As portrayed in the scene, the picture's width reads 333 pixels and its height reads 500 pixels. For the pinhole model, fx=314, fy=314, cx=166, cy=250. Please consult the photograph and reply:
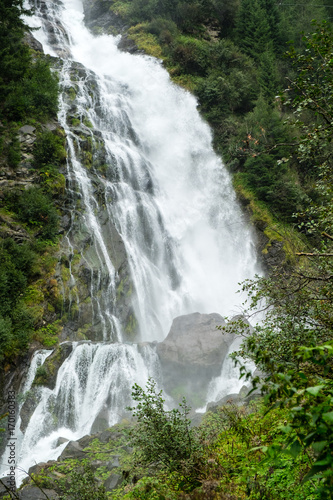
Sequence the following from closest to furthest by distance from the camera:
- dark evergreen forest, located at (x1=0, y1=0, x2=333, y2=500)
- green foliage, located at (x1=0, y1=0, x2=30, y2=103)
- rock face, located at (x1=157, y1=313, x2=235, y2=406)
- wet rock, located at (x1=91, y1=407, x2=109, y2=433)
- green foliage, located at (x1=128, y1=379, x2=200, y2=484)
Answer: dark evergreen forest, located at (x1=0, y1=0, x2=333, y2=500) < green foliage, located at (x1=128, y1=379, x2=200, y2=484) < wet rock, located at (x1=91, y1=407, x2=109, y2=433) < rock face, located at (x1=157, y1=313, x2=235, y2=406) < green foliage, located at (x1=0, y1=0, x2=30, y2=103)

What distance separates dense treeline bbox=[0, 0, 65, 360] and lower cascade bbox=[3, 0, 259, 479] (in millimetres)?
1038

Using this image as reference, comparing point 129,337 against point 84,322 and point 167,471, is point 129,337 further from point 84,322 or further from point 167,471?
point 167,471

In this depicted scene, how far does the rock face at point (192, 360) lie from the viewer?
1130 cm

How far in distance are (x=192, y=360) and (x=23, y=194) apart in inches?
366

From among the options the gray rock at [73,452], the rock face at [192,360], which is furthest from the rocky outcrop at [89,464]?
the rock face at [192,360]

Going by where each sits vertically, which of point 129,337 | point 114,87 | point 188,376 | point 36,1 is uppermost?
point 36,1

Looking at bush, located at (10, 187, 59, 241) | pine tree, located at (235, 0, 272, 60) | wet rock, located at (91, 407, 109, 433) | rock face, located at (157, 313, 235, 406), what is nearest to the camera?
wet rock, located at (91, 407, 109, 433)

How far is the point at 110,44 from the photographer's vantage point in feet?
98.2

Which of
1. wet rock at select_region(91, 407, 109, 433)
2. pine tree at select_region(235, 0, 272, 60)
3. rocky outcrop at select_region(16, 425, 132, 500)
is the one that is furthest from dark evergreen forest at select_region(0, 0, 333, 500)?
wet rock at select_region(91, 407, 109, 433)

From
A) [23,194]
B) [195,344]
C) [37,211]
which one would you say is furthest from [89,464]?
[23,194]

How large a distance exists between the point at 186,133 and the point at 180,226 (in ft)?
27.6

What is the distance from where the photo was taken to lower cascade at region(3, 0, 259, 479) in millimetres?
10133

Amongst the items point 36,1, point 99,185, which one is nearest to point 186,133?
point 99,185

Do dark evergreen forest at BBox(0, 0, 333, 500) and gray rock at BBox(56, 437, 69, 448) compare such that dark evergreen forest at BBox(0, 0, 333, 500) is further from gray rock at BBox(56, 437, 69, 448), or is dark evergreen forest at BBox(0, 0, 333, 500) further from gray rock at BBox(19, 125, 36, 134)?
gray rock at BBox(56, 437, 69, 448)
